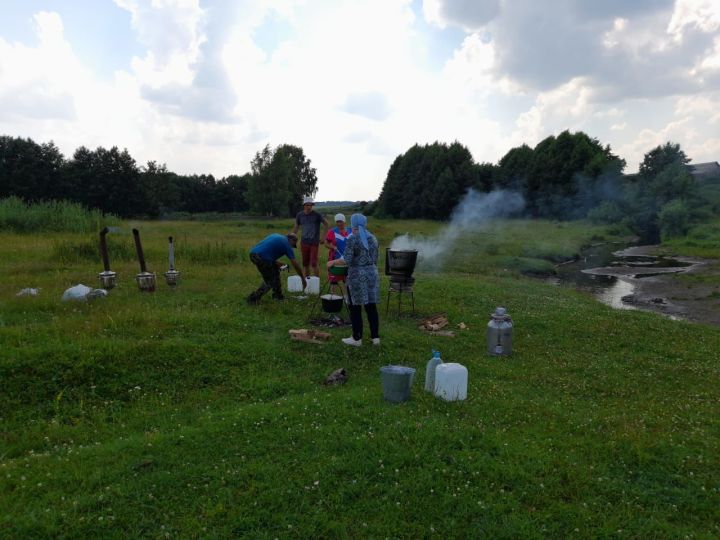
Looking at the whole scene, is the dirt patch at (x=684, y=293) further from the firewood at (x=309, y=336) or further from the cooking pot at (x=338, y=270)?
the firewood at (x=309, y=336)

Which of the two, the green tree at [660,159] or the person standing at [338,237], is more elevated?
the green tree at [660,159]

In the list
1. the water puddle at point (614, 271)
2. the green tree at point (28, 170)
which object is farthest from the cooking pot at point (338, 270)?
the green tree at point (28, 170)

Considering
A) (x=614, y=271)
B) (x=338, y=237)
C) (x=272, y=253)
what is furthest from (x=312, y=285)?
(x=614, y=271)

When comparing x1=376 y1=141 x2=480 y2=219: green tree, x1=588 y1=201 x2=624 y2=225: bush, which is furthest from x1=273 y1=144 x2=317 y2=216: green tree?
x1=588 y1=201 x2=624 y2=225: bush

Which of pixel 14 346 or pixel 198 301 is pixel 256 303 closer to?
pixel 198 301

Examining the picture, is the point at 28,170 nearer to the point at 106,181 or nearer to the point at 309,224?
the point at 106,181

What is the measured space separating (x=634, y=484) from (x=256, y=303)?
8816 millimetres

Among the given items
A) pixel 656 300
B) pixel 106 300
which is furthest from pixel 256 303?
pixel 656 300

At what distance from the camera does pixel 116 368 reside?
7312mm

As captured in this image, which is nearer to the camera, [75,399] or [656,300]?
[75,399]

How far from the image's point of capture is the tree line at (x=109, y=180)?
58.9 meters

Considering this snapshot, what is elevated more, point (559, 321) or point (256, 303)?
point (256, 303)

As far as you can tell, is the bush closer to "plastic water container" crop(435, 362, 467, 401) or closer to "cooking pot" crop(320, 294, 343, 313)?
"cooking pot" crop(320, 294, 343, 313)

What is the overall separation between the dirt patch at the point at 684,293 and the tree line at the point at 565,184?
27089mm
